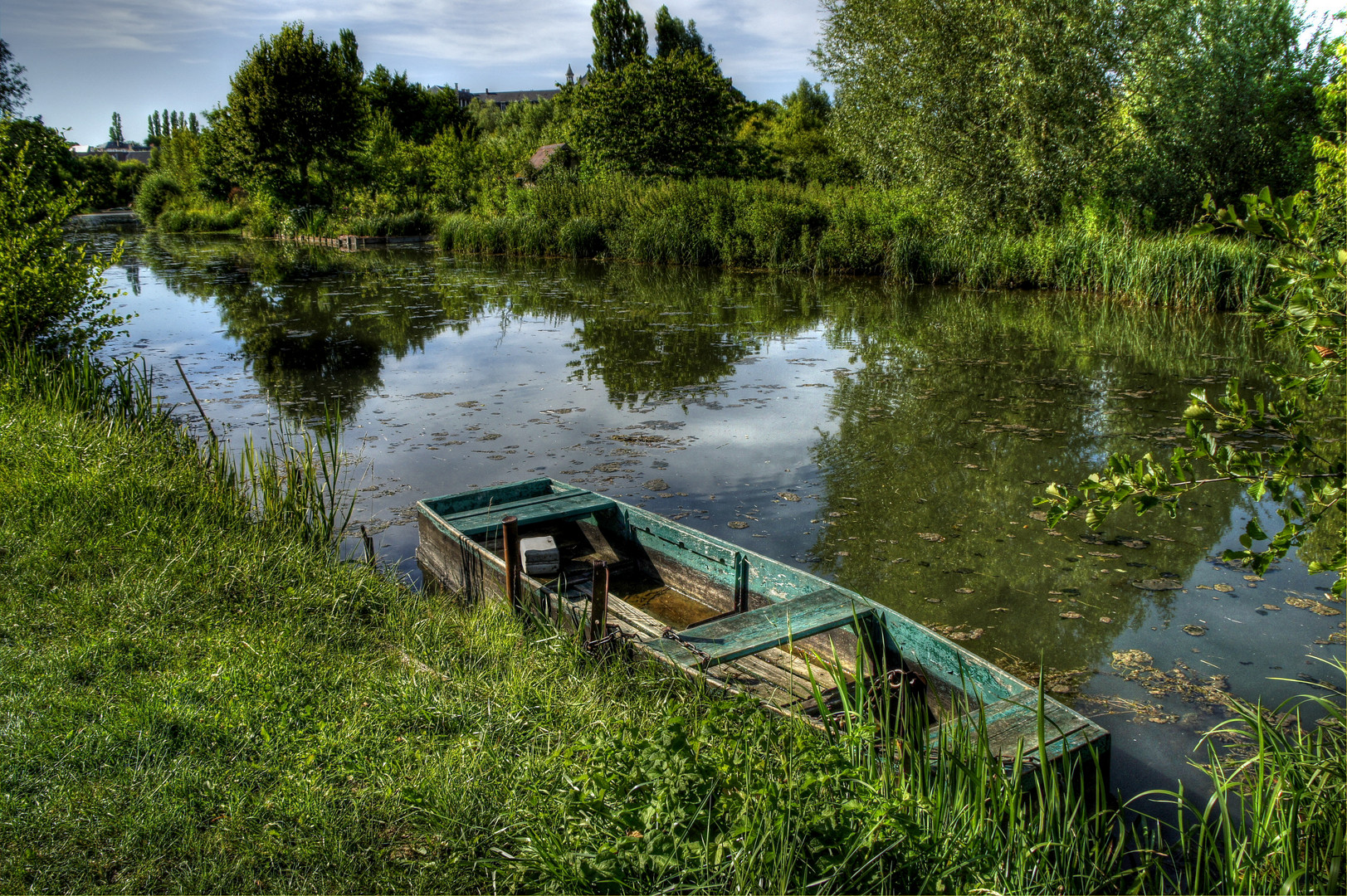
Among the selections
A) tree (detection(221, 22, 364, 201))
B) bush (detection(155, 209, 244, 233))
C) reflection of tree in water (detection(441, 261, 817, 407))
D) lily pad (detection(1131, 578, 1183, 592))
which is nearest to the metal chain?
lily pad (detection(1131, 578, 1183, 592))

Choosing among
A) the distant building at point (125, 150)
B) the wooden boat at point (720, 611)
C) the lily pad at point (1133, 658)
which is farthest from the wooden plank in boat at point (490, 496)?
the distant building at point (125, 150)

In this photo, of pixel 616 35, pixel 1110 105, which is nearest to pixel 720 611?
pixel 1110 105

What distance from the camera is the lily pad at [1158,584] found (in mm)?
4766

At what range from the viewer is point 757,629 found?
11.7 feet

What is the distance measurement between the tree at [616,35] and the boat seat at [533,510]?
40.3m

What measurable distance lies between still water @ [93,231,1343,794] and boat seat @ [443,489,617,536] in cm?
68

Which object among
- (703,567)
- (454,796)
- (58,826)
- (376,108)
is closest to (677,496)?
(703,567)

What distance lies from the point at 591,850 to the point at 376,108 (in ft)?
195

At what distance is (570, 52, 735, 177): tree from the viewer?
29141 mm

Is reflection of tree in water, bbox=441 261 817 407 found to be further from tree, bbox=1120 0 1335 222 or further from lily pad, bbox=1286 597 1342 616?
tree, bbox=1120 0 1335 222

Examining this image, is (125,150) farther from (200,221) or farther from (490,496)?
(490,496)

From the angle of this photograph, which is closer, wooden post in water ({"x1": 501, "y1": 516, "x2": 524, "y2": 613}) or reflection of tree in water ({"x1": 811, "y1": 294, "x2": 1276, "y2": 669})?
wooden post in water ({"x1": 501, "y1": 516, "x2": 524, "y2": 613})

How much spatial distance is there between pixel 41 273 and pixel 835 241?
15737 millimetres

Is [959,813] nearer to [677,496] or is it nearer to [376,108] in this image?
[677,496]
